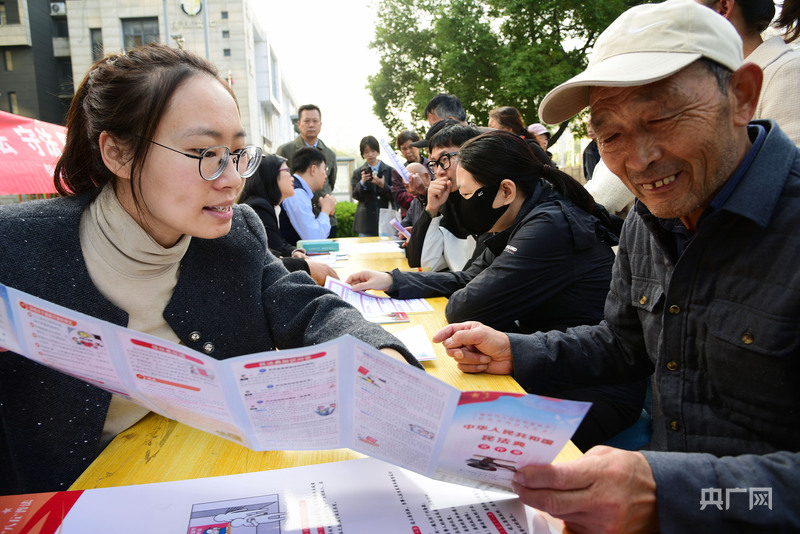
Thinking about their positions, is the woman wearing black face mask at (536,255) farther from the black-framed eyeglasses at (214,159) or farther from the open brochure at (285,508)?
the black-framed eyeglasses at (214,159)

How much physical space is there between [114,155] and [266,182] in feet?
10.6

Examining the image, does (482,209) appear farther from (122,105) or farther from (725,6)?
(122,105)

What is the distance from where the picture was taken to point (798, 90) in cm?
194

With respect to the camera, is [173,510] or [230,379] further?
[173,510]

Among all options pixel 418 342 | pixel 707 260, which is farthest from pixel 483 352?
pixel 707 260

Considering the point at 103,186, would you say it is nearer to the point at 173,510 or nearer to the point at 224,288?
the point at 224,288

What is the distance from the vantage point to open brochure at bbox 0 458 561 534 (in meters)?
0.78

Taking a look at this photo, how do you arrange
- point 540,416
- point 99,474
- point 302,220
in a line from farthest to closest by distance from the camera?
1. point 302,220
2. point 99,474
3. point 540,416

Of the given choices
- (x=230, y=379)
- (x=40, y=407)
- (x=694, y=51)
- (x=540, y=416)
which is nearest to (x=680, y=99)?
(x=694, y=51)

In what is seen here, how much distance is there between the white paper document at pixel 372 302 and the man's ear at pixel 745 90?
4.81 ft

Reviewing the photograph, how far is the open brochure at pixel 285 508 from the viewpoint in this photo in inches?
30.7

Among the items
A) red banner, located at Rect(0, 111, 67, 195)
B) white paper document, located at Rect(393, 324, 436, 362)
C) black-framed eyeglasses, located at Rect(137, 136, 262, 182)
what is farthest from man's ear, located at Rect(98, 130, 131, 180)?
red banner, located at Rect(0, 111, 67, 195)

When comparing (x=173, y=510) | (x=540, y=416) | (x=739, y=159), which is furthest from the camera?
(x=739, y=159)

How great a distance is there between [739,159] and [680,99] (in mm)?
208
